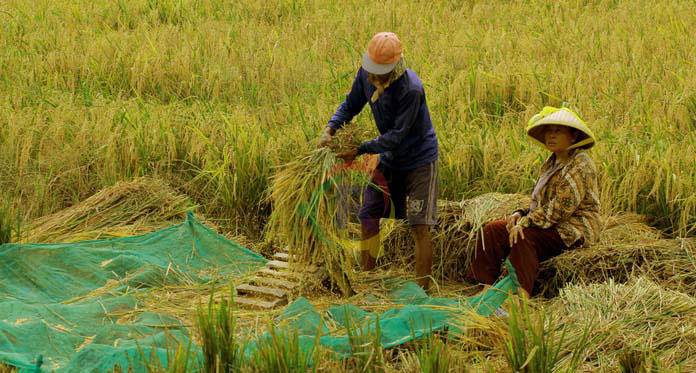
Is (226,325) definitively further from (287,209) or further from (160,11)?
(160,11)

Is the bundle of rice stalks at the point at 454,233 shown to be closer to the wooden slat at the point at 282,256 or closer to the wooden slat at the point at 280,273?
the wooden slat at the point at 282,256

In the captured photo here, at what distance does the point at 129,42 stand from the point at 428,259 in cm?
477

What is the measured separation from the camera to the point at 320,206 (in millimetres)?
4008

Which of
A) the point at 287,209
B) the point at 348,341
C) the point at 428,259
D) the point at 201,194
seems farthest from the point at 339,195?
the point at 201,194

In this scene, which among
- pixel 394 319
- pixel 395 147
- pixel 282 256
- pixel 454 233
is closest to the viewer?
pixel 394 319

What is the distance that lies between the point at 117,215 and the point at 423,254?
1.90 meters

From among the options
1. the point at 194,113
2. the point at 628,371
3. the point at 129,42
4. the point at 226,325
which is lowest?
the point at 628,371

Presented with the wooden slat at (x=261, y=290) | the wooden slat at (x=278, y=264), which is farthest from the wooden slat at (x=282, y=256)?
the wooden slat at (x=261, y=290)

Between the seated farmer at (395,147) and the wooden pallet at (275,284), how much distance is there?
44cm

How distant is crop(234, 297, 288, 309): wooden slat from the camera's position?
386 centimetres

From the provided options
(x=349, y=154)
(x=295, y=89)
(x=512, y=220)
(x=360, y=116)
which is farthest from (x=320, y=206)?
(x=295, y=89)

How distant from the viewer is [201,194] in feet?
17.7

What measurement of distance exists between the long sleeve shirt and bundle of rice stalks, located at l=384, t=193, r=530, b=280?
424mm

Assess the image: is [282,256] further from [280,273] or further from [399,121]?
[399,121]
